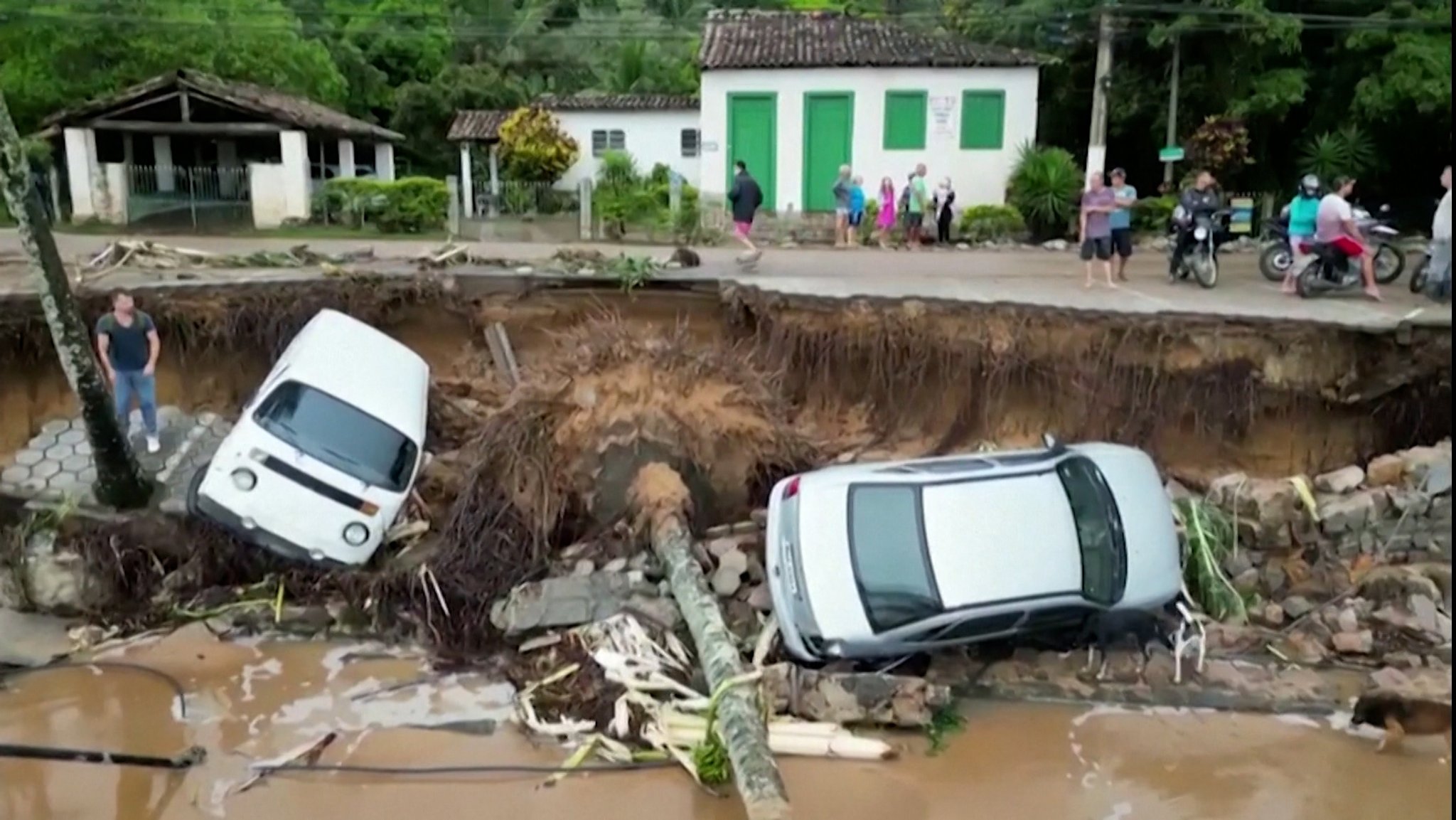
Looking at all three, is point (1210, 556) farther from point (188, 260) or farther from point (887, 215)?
point (188, 260)

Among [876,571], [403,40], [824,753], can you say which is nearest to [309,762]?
[824,753]

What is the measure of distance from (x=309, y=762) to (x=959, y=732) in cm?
531

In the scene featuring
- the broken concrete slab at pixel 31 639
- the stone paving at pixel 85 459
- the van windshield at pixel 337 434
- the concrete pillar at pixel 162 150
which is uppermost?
the concrete pillar at pixel 162 150

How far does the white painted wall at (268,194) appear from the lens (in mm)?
27312

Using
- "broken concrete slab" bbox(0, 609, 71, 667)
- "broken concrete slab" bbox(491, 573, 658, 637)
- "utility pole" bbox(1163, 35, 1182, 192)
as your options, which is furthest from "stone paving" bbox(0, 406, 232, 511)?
"utility pole" bbox(1163, 35, 1182, 192)

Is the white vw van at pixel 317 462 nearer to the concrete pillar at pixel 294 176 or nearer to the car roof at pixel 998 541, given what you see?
the car roof at pixel 998 541

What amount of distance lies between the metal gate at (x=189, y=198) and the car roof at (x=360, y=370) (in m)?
14.7

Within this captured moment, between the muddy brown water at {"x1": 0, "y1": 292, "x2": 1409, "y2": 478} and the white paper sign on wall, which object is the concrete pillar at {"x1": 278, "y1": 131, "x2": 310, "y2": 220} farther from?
the white paper sign on wall

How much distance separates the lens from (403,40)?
4178 cm

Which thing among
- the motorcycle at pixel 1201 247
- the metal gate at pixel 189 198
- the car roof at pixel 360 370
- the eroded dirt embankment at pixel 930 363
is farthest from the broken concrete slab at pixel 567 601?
the metal gate at pixel 189 198

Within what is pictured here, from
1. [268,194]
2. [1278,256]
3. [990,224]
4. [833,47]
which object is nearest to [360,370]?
[1278,256]

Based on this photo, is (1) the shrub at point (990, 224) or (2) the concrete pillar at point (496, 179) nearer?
(1) the shrub at point (990, 224)

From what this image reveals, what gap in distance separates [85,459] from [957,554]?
32.3 ft

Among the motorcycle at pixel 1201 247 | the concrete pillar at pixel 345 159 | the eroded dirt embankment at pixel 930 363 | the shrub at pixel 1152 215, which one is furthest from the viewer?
the concrete pillar at pixel 345 159
